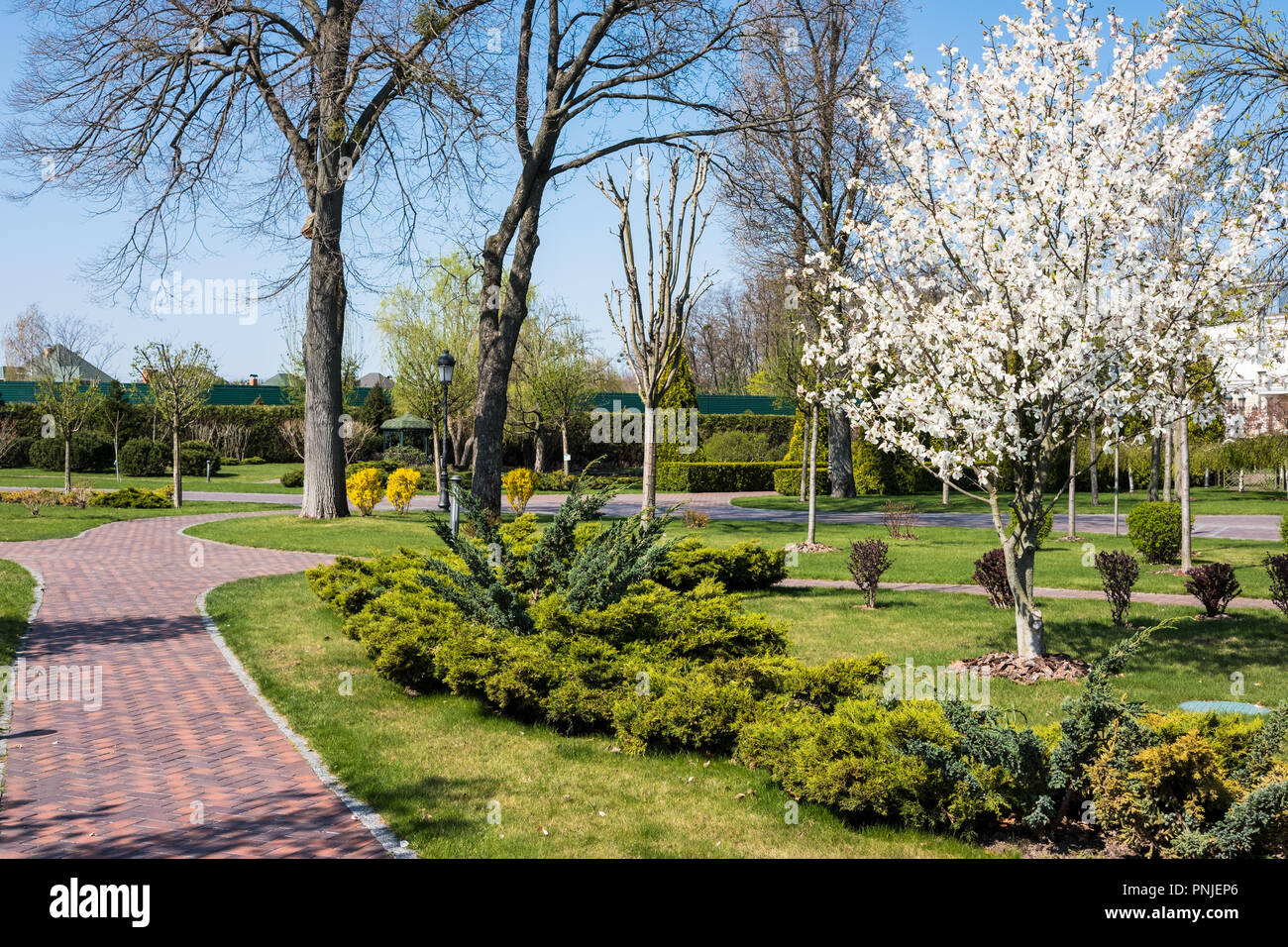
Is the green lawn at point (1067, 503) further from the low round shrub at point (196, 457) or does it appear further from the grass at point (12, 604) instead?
the low round shrub at point (196, 457)

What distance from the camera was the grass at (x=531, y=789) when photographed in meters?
4.64

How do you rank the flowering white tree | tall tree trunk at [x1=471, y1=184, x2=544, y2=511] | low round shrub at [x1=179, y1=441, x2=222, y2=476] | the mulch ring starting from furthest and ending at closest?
1. low round shrub at [x1=179, y1=441, x2=222, y2=476]
2. tall tree trunk at [x1=471, y1=184, x2=544, y2=511]
3. the mulch ring
4. the flowering white tree

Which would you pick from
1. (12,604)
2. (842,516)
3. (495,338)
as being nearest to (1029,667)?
(12,604)

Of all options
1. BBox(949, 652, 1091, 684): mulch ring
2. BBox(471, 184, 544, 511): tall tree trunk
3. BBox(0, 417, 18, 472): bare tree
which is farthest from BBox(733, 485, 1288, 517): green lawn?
BBox(0, 417, 18, 472): bare tree

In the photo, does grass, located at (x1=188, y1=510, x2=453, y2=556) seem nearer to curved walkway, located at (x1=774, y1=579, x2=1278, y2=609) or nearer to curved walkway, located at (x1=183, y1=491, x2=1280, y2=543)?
curved walkway, located at (x1=183, y1=491, x2=1280, y2=543)

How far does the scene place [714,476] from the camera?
3434 centimetres

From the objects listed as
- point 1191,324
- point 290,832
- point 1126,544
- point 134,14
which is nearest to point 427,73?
point 134,14

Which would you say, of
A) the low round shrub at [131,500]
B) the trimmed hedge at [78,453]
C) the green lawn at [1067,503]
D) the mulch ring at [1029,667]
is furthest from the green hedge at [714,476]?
the mulch ring at [1029,667]

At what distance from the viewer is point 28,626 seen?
31.1 ft

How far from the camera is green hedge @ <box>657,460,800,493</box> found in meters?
33.8

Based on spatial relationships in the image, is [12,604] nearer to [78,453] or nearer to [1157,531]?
[1157,531]

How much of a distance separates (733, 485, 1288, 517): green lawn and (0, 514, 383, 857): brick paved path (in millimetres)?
19869

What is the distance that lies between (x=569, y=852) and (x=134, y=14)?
18515 mm

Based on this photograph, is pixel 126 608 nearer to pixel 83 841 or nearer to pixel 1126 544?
pixel 83 841
